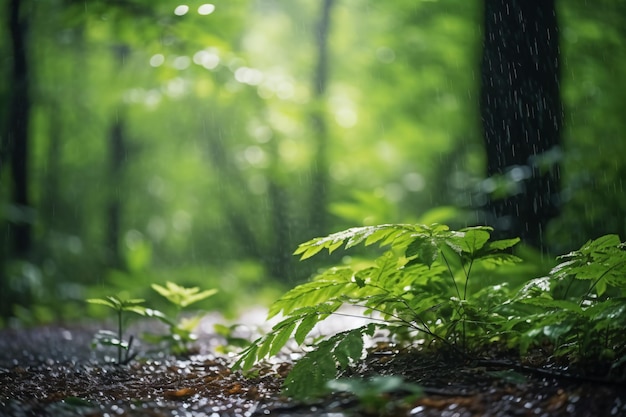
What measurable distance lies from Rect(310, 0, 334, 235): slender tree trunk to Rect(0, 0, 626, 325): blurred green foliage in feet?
0.70

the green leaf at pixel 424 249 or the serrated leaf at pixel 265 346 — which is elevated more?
the green leaf at pixel 424 249

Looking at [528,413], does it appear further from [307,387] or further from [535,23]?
[535,23]

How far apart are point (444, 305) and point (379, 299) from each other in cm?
28

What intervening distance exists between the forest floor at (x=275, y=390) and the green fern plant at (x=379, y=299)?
0.13 meters

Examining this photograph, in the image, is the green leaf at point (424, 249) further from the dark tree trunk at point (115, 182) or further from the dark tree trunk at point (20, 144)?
the dark tree trunk at point (115, 182)

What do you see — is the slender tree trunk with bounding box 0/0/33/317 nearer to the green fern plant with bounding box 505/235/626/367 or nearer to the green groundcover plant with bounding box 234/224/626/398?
the green groundcover plant with bounding box 234/224/626/398

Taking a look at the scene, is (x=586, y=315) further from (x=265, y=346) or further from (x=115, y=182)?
(x=115, y=182)

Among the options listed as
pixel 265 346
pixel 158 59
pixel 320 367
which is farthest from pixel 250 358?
pixel 158 59

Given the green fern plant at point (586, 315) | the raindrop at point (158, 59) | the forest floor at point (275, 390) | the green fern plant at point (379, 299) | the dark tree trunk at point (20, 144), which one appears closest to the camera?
the forest floor at point (275, 390)

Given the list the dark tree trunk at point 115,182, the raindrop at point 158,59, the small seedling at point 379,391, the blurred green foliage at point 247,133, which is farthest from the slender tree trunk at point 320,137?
the small seedling at point 379,391

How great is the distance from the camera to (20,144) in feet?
25.2

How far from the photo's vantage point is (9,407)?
2.10m

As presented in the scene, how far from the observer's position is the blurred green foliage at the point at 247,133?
5336mm

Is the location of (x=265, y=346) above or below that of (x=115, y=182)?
below
